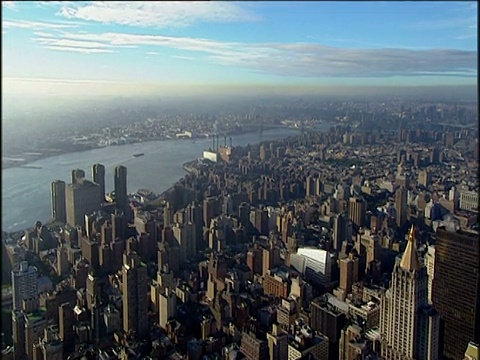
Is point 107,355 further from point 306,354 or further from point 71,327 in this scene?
point 306,354

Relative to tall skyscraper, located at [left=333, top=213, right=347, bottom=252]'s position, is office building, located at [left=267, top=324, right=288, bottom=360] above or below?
below

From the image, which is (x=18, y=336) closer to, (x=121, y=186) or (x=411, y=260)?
(x=411, y=260)

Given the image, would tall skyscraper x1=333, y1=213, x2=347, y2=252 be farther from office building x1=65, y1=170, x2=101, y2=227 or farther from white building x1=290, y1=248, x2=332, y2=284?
office building x1=65, y1=170, x2=101, y2=227

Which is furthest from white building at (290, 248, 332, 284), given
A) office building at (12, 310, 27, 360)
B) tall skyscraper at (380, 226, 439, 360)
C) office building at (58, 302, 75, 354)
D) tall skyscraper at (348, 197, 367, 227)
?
office building at (12, 310, 27, 360)

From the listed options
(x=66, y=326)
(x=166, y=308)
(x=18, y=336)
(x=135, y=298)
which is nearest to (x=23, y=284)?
(x=66, y=326)

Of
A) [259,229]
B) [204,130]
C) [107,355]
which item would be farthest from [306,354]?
[204,130]

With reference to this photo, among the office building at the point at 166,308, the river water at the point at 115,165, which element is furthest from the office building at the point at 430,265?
the river water at the point at 115,165
